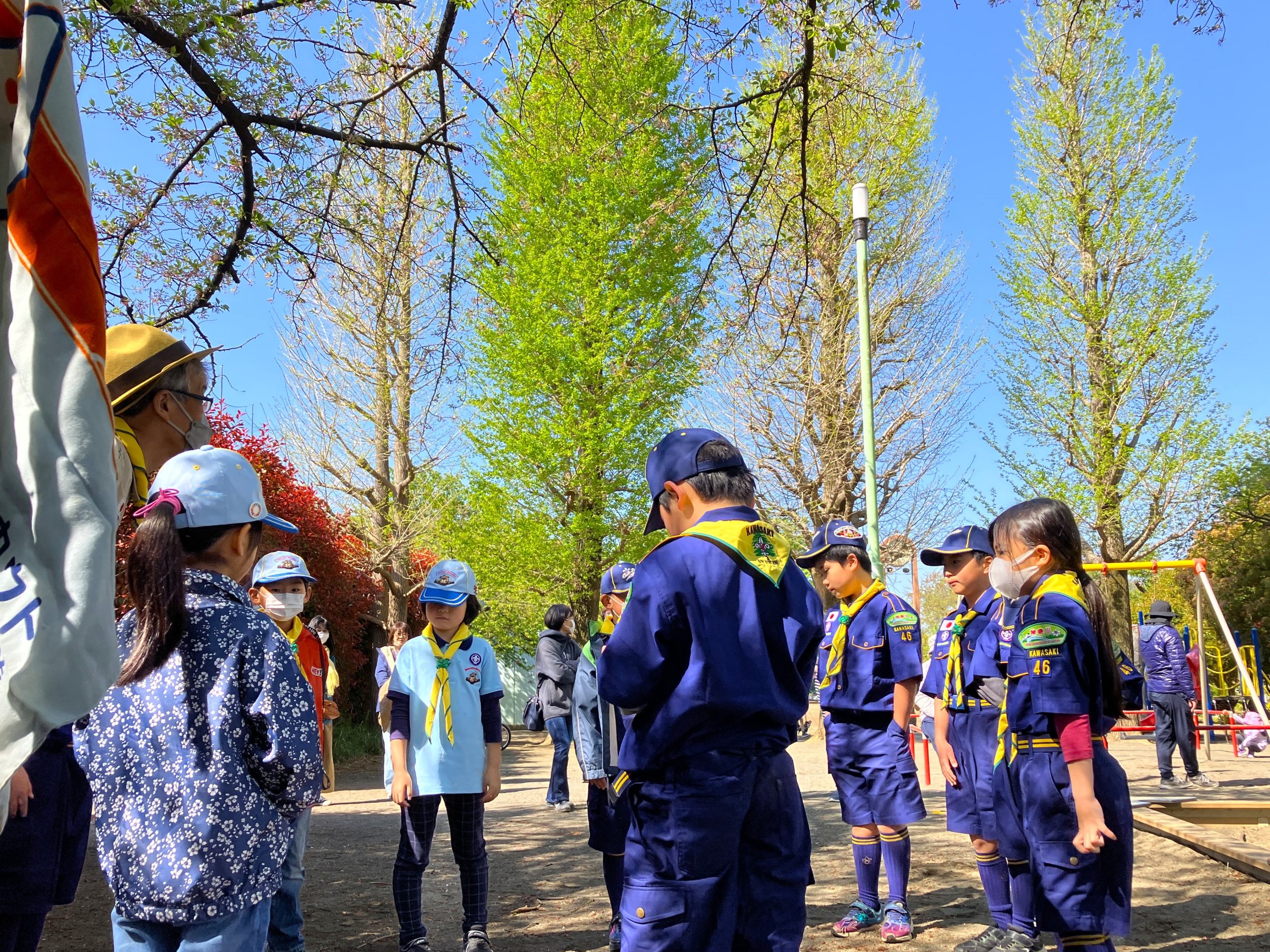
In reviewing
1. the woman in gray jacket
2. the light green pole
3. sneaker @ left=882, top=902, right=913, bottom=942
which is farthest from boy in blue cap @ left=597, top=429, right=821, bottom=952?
the light green pole

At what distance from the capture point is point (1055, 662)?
3.56m

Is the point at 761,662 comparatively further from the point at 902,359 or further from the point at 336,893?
the point at 902,359

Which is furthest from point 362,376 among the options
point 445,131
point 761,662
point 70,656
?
point 70,656

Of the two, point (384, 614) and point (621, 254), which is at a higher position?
point (621, 254)

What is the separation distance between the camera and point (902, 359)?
69.8ft

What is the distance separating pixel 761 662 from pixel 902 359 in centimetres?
1950

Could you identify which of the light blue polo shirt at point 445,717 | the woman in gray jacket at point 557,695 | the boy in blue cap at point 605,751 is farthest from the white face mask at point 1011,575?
the woman in gray jacket at point 557,695

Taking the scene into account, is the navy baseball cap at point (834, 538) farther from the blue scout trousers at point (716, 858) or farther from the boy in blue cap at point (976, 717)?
the blue scout trousers at point (716, 858)

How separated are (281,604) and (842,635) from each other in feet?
11.1

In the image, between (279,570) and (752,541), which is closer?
(752,541)

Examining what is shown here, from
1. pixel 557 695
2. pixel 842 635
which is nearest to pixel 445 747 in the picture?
pixel 842 635

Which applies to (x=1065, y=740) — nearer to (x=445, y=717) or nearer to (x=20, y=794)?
(x=445, y=717)

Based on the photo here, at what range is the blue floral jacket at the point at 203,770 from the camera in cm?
230

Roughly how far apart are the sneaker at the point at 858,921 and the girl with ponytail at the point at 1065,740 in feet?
5.47
